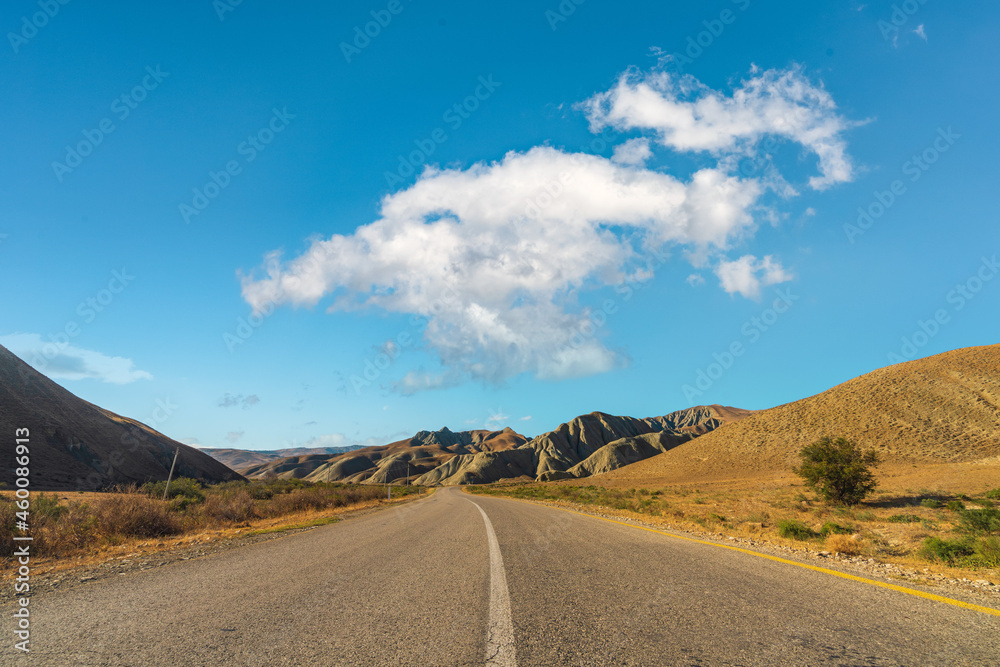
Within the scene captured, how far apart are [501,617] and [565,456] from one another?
155115mm

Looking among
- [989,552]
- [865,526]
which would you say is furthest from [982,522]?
[989,552]

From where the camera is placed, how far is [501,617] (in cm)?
450

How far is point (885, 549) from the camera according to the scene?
10094 mm

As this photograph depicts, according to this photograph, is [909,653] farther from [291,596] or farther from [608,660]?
[291,596]

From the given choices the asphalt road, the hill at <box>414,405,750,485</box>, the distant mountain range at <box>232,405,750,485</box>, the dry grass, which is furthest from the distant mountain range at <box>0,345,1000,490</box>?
the asphalt road

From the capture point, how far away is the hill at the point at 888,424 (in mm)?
53281

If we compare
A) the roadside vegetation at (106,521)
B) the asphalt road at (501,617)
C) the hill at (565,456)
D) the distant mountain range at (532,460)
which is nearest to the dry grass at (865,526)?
the asphalt road at (501,617)

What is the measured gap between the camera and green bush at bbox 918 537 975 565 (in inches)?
321

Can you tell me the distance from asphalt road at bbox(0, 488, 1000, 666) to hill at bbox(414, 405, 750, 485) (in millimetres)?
124666

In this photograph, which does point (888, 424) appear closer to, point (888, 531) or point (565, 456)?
point (888, 531)

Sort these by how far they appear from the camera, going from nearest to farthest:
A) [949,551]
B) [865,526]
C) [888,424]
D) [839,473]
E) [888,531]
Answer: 1. [949,551]
2. [888,531]
3. [865,526]
4. [839,473]
5. [888,424]

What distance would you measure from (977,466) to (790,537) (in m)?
51.4

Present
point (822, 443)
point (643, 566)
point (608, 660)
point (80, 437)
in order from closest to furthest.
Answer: point (608, 660)
point (643, 566)
point (822, 443)
point (80, 437)

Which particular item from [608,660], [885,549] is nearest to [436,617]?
[608,660]
